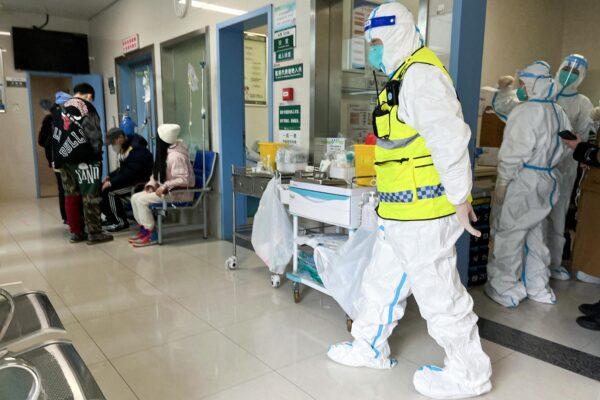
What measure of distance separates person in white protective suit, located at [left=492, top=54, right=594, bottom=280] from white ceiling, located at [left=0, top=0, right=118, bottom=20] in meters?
5.97

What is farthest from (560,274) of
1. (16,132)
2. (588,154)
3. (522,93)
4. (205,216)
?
(16,132)

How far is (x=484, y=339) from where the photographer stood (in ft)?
7.90

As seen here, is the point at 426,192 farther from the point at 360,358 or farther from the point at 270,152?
the point at 270,152

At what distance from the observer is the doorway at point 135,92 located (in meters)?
6.22

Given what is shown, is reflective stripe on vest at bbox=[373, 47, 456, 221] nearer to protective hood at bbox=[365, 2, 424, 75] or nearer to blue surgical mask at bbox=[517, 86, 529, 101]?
protective hood at bbox=[365, 2, 424, 75]

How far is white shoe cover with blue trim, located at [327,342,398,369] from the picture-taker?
211cm

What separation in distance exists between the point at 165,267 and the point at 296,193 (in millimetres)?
1554

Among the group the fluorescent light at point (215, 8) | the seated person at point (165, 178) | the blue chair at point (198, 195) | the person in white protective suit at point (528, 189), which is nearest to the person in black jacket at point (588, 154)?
the person in white protective suit at point (528, 189)

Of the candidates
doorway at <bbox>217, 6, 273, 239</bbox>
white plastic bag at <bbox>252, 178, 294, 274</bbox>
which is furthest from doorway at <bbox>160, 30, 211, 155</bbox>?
white plastic bag at <bbox>252, 178, 294, 274</bbox>

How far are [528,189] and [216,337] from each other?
83.5 inches

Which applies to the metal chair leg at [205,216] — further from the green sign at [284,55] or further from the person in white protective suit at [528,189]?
the person in white protective suit at [528,189]

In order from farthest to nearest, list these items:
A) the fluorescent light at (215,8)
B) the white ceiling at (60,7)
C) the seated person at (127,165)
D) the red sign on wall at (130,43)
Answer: the white ceiling at (60,7)
the red sign on wall at (130,43)
the seated person at (127,165)
the fluorescent light at (215,8)

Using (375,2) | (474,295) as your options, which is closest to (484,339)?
(474,295)

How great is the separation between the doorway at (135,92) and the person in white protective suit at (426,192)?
4.84 m
